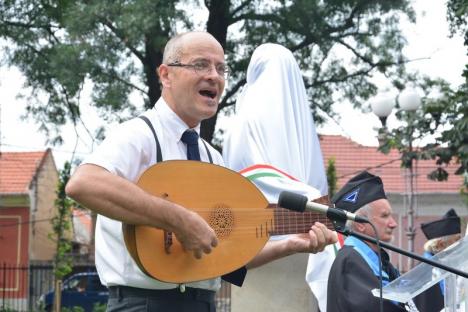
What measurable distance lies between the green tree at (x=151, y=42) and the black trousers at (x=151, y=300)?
43.9 feet

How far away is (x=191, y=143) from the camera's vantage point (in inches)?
154

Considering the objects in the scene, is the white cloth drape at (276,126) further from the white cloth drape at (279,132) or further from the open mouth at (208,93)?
the open mouth at (208,93)

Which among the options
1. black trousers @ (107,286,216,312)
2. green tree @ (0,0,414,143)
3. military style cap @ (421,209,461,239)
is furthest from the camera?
green tree @ (0,0,414,143)

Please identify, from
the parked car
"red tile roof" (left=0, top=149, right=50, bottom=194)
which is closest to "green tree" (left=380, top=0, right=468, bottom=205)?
the parked car

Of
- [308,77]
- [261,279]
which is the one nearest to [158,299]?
[261,279]

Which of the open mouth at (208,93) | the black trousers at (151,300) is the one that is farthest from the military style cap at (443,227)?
the black trousers at (151,300)

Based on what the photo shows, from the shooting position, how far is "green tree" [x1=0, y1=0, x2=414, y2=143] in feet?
56.1

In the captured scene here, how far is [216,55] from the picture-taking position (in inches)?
157

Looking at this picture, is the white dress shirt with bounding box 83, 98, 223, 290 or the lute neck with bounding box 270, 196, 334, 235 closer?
the white dress shirt with bounding box 83, 98, 223, 290

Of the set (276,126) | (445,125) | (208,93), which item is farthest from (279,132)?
(445,125)

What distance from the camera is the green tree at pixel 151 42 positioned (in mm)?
17109

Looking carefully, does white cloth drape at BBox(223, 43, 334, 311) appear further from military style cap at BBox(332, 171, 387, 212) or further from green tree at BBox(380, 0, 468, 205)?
green tree at BBox(380, 0, 468, 205)

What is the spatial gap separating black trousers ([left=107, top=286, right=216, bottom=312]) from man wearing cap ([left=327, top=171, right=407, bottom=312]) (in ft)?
6.10

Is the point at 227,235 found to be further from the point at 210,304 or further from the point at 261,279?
the point at 261,279
